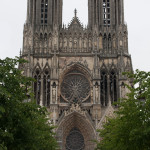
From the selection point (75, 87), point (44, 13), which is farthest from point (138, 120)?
point (44, 13)

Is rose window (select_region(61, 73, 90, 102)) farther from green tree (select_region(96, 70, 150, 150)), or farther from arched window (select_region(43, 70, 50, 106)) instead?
green tree (select_region(96, 70, 150, 150))

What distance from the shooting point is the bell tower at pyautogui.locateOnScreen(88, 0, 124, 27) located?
1876 inches

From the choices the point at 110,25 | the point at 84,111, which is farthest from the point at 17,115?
the point at 110,25

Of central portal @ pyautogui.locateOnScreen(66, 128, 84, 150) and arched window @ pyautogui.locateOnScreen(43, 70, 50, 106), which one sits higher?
arched window @ pyautogui.locateOnScreen(43, 70, 50, 106)

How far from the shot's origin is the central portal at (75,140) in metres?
43.8

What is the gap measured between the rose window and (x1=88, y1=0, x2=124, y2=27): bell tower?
7276 millimetres

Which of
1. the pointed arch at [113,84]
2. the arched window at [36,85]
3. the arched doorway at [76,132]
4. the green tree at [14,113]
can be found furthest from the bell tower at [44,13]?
the green tree at [14,113]

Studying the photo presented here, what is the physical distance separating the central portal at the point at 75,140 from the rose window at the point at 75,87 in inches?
161

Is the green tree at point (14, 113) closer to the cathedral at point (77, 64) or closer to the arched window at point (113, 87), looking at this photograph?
the cathedral at point (77, 64)

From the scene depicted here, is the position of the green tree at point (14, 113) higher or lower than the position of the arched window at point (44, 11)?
lower

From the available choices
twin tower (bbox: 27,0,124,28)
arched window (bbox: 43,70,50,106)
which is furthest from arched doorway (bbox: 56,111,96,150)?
twin tower (bbox: 27,0,124,28)

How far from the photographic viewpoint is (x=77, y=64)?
4572 cm

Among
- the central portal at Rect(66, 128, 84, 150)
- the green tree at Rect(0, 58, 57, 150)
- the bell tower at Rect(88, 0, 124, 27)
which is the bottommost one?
the green tree at Rect(0, 58, 57, 150)

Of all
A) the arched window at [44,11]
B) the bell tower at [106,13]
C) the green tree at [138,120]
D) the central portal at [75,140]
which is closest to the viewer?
the green tree at [138,120]
